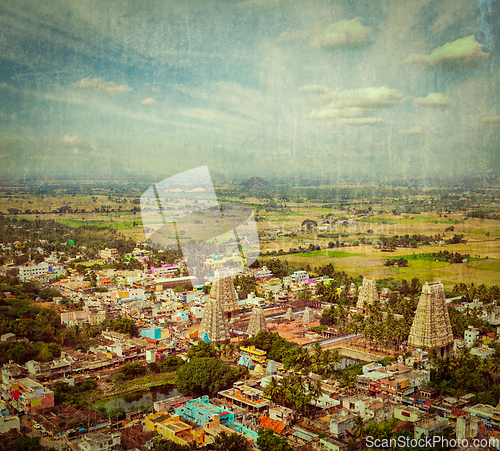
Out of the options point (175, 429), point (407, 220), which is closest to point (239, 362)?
point (175, 429)

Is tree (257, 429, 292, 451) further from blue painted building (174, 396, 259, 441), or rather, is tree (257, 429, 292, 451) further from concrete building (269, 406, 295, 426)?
concrete building (269, 406, 295, 426)

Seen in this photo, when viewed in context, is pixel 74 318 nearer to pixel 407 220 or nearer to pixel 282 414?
pixel 282 414

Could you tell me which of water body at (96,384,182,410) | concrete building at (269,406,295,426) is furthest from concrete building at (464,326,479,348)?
water body at (96,384,182,410)

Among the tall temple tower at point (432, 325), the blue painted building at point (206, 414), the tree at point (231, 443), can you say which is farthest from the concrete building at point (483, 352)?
the tree at point (231, 443)

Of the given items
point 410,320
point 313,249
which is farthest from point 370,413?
point 313,249

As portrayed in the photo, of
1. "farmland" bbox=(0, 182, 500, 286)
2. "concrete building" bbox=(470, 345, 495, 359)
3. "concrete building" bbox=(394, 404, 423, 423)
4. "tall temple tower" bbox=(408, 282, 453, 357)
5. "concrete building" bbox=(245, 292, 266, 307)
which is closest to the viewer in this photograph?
"concrete building" bbox=(394, 404, 423, 423)
